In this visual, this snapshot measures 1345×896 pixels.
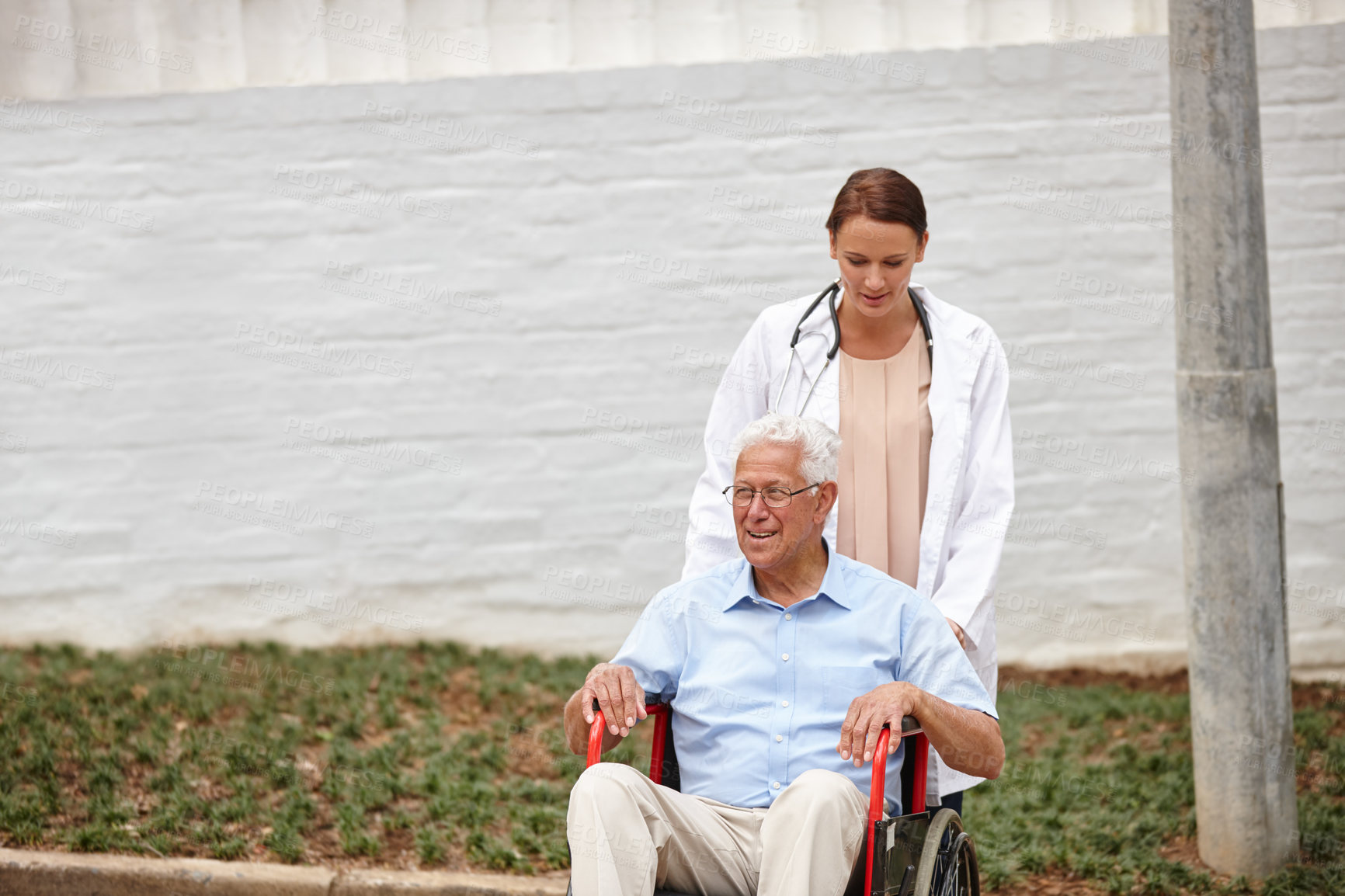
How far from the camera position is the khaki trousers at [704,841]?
8.64 feet

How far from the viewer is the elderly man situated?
8.87ft

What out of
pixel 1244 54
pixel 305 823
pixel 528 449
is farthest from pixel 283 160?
pixel 1244 54

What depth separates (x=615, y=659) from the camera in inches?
122

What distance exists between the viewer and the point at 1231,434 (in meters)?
4.02

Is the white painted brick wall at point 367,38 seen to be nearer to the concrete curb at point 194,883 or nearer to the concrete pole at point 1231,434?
the concrete pole at point 1231,434

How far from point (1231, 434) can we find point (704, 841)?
7.09 feet

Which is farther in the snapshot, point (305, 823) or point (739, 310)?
point (739, 310)

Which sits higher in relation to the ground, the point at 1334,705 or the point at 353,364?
the point at 353,364

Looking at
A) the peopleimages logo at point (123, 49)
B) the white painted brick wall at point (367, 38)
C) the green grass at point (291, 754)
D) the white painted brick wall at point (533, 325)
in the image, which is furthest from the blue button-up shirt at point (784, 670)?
the peopleimages logo at point (123, 49)

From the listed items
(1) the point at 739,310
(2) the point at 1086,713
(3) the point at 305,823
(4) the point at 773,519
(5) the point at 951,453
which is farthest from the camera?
(1) the point at 739,310

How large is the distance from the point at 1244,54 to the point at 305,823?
373 cm

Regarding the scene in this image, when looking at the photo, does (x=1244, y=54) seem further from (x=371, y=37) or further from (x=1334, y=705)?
(x=371, y=37)

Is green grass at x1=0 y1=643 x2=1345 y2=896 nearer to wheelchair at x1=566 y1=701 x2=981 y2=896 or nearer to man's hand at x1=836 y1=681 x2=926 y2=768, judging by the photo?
wheelchair at x1=566 y1=701 x2=981 y2=896

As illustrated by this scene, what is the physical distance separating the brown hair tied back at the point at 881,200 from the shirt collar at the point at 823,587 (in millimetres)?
745
